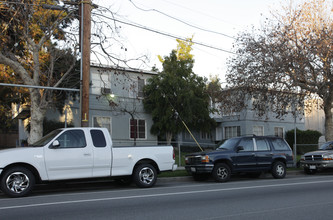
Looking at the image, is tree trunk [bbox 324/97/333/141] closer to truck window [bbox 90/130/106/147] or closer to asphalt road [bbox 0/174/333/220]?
asphalt road [bbox 0/174/333/220]

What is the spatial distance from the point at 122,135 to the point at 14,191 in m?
16.3

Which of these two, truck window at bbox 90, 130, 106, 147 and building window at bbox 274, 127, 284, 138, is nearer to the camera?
truck window at bbox 90, 130, 106, 147

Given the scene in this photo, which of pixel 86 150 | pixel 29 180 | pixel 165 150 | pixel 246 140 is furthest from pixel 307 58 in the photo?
pixel 29 180

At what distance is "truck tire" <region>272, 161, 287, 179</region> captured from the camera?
1521 cm

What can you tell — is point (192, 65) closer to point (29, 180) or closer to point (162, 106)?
point (162, 106)

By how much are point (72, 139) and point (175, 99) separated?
15.2 m

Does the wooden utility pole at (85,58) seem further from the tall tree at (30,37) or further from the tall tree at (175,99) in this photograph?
the tall tree at (175,99)

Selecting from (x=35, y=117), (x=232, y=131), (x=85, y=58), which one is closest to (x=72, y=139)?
(x=85, y=58)

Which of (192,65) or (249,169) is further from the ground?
(192,65)

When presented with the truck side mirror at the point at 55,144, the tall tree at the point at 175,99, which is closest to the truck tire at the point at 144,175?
the truck side mirror at the point at 55,144

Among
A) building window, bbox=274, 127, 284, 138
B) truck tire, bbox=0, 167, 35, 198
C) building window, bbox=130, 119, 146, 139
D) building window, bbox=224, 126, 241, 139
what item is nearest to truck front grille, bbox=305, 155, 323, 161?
building window, bbox=130, 119, 146, 139

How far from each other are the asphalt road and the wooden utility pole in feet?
9.30

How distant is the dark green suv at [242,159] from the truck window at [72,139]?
492 centimetres

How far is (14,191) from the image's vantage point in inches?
395
